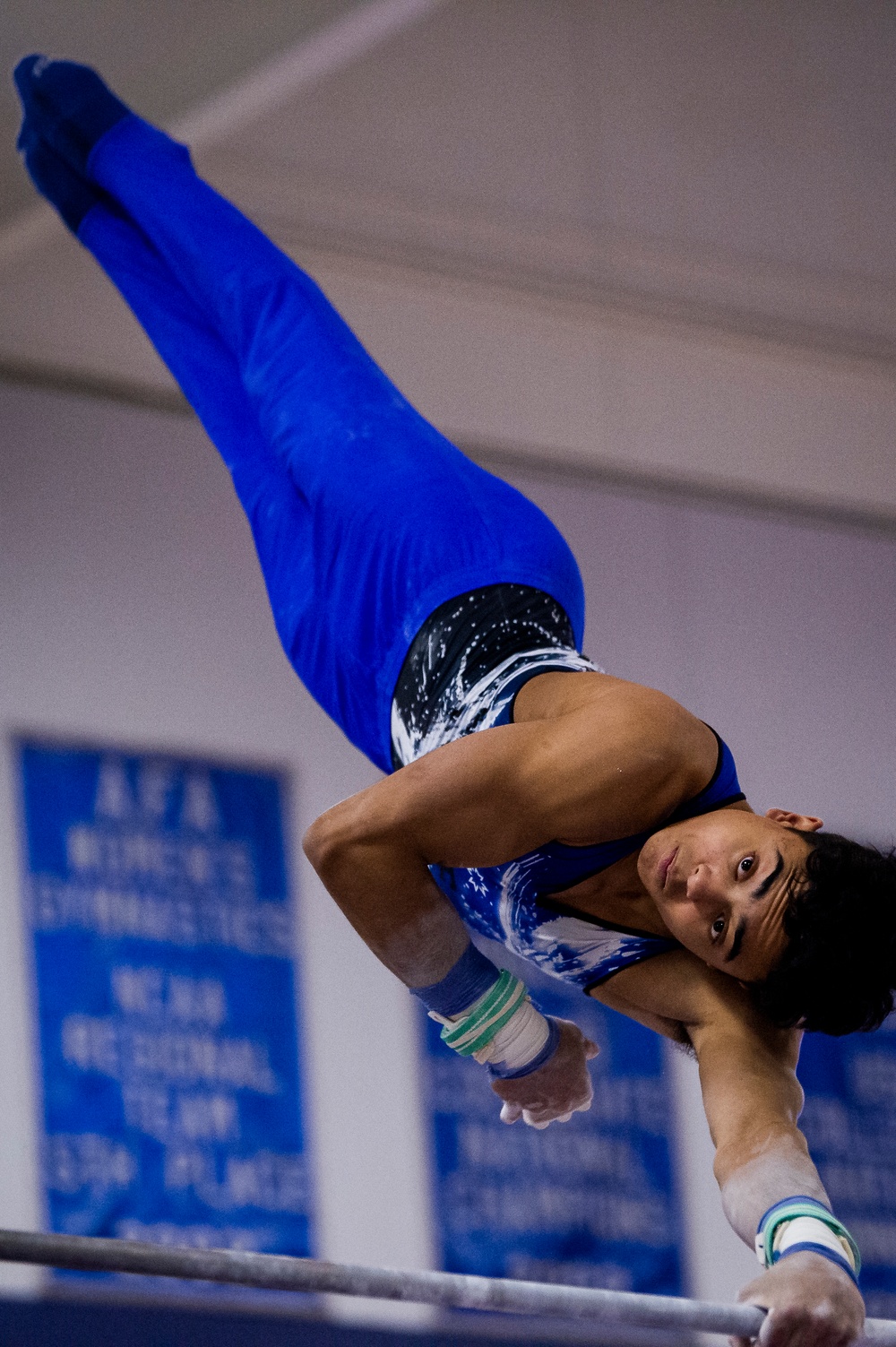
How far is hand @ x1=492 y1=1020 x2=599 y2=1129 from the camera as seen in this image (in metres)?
2.07

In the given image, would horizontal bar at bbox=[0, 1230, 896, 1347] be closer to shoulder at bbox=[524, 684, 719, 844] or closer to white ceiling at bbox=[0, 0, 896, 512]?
shoulder at bbox=[524, 684, 719, 844]

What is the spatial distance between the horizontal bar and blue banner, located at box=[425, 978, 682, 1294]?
2628 millimetres

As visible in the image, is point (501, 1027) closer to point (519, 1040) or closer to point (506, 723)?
point (519, 1040)

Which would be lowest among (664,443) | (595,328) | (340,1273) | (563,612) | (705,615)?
(340,1273)

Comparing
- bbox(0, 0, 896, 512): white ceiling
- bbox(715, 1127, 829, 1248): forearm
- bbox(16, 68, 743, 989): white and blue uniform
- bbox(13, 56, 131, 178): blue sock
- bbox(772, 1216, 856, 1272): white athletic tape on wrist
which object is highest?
bbox(0, 0, 896, 512): white ceiling

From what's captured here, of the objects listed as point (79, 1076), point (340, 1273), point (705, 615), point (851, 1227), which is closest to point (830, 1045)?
point (851, 1227)

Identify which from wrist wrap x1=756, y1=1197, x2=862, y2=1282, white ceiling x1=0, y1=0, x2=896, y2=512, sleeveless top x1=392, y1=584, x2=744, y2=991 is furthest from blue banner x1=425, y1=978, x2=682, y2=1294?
wrist wrap x1=756, y1=1197, x2=862, y2=1282

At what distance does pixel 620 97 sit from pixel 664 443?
3.71 feet

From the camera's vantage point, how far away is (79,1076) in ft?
12.9

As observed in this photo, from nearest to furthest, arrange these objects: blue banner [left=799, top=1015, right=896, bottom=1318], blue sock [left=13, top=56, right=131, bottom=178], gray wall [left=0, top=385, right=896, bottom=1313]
A: 1. blue sock [left=13, top=56, right=131, bottom=178]
2. gray wall [left=0, top=385, right=896, bottom=1313]
3. blue banner [left=799, top=1015, right=896, bottom=1318]

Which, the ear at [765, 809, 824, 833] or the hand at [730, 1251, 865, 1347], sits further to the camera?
the ear at [765, 809, 824, 833]

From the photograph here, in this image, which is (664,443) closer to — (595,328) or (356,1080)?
(595,328)

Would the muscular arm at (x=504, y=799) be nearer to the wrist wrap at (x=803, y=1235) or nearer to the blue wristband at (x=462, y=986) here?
the blue wristband at (x=462, y=986)

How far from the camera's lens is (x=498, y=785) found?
173 cm
